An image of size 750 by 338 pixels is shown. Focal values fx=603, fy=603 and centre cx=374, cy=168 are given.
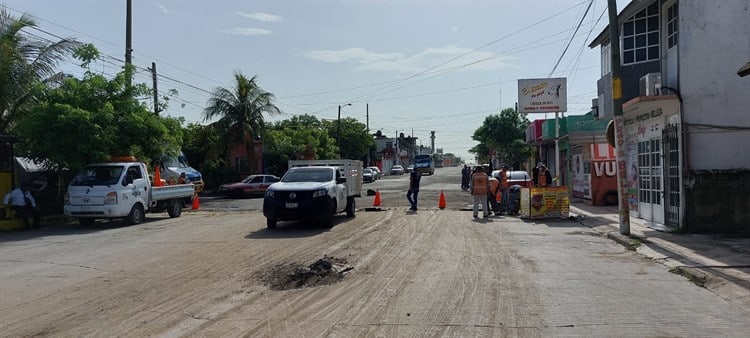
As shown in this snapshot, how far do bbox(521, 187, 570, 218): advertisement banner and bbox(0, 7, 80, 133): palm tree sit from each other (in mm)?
16613

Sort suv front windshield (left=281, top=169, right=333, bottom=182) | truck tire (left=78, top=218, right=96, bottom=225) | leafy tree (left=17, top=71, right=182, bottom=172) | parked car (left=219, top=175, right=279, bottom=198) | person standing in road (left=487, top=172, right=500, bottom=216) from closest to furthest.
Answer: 1. suv front windshield (left=281, top=169, right=333, bottom=182)
2. leafy tree (left=17, top=71, right=182, bottom=172)
3. truck tire (left=78, top=218, right=96, bottom=225)
4. person standing in road (left=487, top=172, right=500, bottom=216)
5. parked car (left=219, top=175, right=279, bottom=198)

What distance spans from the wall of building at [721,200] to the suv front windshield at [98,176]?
52.0 feet

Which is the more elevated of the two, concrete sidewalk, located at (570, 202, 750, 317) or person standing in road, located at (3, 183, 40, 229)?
person standing in road, located at (3, 183, 40, 229)

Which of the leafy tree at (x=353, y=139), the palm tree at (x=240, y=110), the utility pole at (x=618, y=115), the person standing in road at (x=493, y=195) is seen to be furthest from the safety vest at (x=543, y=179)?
the leafy tree at (x=353, y=139)

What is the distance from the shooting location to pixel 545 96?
96.9ft

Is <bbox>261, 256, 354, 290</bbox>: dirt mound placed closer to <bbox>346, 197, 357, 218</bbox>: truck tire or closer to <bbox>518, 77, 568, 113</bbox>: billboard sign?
<bbox>346, 197, 357, 218</bbox>: truck tire

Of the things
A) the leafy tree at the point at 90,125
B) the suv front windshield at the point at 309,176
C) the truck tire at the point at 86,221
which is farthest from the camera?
the truck tire at the point at 86,221

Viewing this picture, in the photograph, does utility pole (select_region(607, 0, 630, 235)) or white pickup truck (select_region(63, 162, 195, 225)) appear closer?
utility pole (select_region(607, 0, 630, 235))

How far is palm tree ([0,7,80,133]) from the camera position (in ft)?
65.9

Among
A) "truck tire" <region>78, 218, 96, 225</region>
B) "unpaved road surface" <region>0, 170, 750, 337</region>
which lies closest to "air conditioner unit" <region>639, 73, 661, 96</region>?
"unpaved road surface" <region>0, 170, 750, 337</region>

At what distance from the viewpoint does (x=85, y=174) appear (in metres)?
18.7

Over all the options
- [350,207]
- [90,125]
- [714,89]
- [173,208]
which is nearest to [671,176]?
[714,89]

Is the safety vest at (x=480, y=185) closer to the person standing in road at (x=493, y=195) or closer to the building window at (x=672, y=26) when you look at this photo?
the person standing in road at (x=493, y=195)

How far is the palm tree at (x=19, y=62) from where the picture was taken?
65.9 feet
